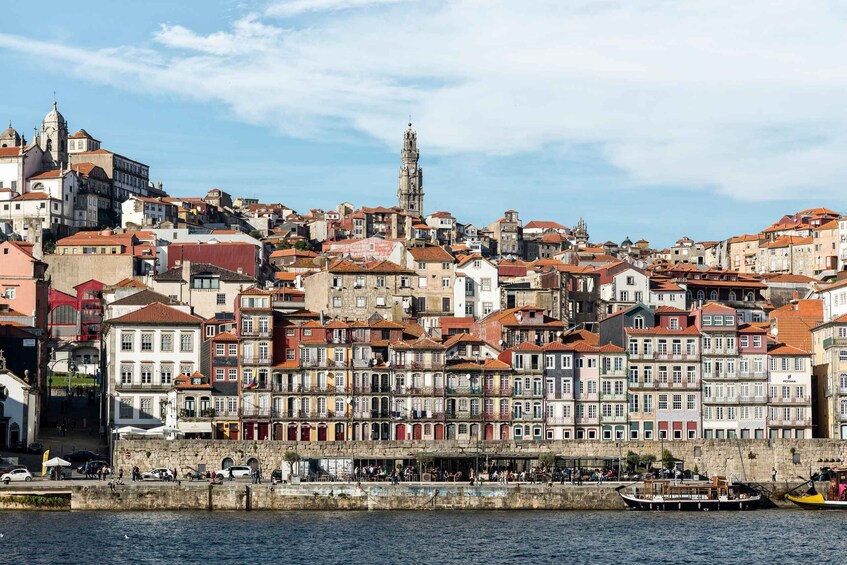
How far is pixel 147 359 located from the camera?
9950 centimetres

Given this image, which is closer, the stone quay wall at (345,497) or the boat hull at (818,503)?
the stone quay wall at (345,497)

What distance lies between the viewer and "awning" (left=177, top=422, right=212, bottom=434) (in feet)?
311

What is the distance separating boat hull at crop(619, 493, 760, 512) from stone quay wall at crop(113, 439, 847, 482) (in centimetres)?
704

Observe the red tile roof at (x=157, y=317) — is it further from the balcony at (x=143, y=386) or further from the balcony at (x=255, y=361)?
the balcony at (x=255, y=361)

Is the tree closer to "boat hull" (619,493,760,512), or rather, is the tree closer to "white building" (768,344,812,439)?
"boat hull" (619,493,760,512)

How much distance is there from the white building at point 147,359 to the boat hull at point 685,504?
3030 cm

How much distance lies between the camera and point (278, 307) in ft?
385

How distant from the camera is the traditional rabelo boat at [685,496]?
8581 centimetres

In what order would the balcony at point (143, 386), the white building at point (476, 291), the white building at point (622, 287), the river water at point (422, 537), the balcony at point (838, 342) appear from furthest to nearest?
the white building at point (622, 287), the white building at point (476, 291), the balcony at point (838, 342), the balcony at point (143, 386), the river water at point (422, 537)

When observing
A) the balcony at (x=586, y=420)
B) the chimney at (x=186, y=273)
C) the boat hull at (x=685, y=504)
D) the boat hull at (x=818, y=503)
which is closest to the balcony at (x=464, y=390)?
the balcony at (x=586, y=420)

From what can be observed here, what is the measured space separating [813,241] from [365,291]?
259 feet

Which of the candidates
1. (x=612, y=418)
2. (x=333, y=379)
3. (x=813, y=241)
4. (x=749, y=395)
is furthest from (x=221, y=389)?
(x=813, y=241)

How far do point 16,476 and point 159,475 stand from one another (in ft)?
25.5

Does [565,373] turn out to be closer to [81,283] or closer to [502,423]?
[502,423]
